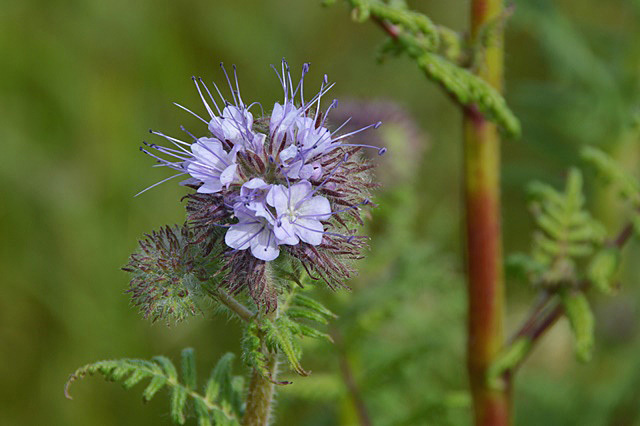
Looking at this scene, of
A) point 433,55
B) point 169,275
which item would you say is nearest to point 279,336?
point 169,275

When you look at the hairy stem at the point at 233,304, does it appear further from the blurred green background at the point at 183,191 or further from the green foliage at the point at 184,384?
the blurred green background at the point at 183,191

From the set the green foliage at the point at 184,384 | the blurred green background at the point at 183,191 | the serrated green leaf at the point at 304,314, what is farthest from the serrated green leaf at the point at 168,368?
the blurred green background at the point at 183,191

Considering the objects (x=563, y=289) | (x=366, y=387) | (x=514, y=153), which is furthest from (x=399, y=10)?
(x=514, y=153)

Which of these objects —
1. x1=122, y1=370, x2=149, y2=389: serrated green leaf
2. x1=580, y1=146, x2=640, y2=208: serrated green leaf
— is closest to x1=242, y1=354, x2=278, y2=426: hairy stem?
x1=122, y1=370, x2=149, y2=389: serrated green leaf

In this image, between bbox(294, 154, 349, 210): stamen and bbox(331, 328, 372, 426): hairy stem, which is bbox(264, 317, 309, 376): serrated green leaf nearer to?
bbox(294, 154, 349, 210): stamen

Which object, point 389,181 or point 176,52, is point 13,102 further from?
point 389,181
